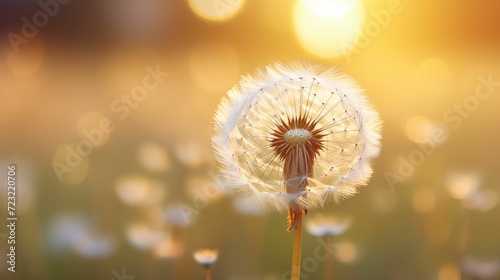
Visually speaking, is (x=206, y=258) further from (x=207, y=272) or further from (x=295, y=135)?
(x=295, y=135)

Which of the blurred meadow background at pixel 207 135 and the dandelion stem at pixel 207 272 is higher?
the blurred meadow background at pixel 207 135

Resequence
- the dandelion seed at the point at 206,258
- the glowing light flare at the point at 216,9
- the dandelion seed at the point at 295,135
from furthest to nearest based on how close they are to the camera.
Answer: the glowing light flare at the point at 216,9 < the dandelion seed at the point at 206,258 < the dandelion seed at the point at 295,135

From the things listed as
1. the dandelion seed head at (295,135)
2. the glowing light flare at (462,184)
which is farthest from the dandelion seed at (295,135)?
the glowing light flare at (462,184)

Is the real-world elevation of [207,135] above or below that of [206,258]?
above

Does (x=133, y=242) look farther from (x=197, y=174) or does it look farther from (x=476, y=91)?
(x=476, y=91)

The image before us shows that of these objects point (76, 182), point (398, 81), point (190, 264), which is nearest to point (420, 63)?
point (398, 81)

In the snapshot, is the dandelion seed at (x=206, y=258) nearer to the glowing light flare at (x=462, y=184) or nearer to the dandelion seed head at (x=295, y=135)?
the dandelion seed head at (x=295, y=135)

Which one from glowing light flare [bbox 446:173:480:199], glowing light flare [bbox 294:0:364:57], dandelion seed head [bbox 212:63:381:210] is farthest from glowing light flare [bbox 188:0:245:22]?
glowing light flare [bbox 446:173:480:199]

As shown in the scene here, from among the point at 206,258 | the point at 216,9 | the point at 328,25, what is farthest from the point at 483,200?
the point at 216,9
